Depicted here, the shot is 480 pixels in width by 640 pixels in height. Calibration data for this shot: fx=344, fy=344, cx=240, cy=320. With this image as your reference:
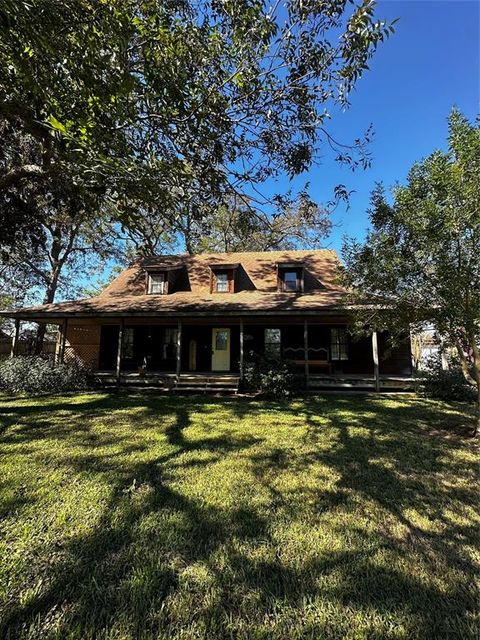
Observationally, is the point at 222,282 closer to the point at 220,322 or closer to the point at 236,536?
the point at 220,322

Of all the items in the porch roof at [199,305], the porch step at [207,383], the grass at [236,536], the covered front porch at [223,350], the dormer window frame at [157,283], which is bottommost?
the grass at [236,536]

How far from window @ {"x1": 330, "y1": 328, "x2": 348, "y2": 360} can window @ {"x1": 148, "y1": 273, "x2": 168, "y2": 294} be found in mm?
8102

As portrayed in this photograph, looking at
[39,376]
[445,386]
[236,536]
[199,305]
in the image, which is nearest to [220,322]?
[199,305]

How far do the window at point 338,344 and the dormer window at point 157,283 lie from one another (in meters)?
8.07

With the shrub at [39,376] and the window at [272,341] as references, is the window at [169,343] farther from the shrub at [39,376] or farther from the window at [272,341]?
the window at [272,341]

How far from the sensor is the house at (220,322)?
13359 millimetres

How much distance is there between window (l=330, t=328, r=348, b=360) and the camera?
14.9m

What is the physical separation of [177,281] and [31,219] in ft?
24.3

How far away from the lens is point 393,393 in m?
12.4

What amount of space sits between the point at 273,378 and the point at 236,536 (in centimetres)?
840

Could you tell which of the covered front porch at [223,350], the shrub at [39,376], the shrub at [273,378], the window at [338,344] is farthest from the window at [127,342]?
the window at [338,344]

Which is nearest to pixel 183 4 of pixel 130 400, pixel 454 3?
pixel 454 3

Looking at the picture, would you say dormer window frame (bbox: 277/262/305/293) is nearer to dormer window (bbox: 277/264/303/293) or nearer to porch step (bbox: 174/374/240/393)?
dormer window (bbox: 277/264/303/293)

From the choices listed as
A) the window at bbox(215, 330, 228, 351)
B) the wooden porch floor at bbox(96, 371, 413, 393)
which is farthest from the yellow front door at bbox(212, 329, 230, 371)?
the wooden porch floor at bbox(96, 371, 413, 393)
